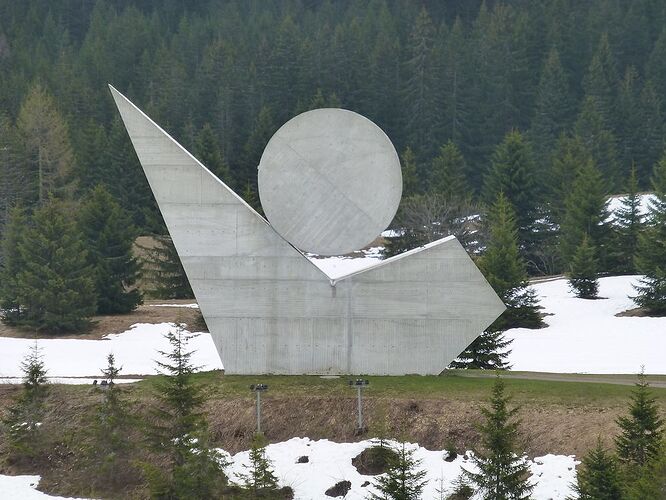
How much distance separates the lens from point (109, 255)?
3838 cm

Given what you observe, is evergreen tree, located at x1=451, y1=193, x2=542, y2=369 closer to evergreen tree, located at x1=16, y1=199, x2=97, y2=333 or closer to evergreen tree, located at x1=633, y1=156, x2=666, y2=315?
evergreen tree, located at x1=633, y1=156, x2=666, y2=315

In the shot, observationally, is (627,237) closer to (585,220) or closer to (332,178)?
(585,220)

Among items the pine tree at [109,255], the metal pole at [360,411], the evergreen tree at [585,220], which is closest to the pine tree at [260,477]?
the metal pole at [360,411]

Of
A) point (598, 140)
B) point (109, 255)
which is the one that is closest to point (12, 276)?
point (109, 255)

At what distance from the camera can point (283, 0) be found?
11406 centimetres

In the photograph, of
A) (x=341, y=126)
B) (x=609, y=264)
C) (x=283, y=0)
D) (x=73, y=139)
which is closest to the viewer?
(x=341, y=126)

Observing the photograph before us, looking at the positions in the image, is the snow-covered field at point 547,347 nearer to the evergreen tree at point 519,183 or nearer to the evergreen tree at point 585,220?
the evergreen tree at point 585,220

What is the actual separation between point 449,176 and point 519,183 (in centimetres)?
457

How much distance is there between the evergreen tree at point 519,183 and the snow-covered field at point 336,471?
3175 centimetres

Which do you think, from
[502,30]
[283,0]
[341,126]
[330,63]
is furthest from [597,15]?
[341,126]

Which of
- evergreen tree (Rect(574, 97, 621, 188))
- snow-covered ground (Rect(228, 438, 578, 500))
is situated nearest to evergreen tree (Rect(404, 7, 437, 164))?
evergreen tree (Rect(574, 97, 621, 188))

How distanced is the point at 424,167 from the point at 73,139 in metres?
19.5

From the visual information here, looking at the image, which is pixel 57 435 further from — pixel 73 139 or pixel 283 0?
pixel 283 0

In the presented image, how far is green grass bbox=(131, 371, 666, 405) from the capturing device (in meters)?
22.5
